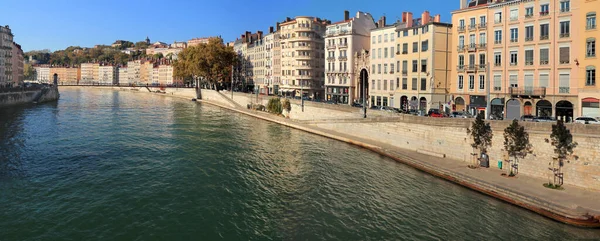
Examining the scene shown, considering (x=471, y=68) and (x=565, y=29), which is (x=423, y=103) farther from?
(x=565, y=29)

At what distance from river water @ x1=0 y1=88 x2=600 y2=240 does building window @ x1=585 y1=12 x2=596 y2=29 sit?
18.1 metres

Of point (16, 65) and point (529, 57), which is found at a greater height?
point (16, 65)

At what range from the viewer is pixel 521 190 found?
23.2 meters

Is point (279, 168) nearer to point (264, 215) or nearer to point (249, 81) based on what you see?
point (264, 215)

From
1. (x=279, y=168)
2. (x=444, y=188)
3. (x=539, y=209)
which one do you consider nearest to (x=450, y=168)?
(x=444, y=188)

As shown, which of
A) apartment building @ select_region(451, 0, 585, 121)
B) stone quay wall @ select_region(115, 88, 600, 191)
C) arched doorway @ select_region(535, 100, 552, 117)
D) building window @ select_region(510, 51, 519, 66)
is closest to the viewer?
stone quay wall @ select_region(115, 88, 600, 191)

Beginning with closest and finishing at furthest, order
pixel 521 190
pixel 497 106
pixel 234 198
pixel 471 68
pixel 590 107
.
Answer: pixel 521 190 < pixel 234 198 < pixel 590 107 < pixel 497 106 < pixel 471 68

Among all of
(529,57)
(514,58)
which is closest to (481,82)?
(514,58)

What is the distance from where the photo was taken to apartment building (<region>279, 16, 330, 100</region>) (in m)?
83.8

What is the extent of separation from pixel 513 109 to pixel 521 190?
20.0 meters

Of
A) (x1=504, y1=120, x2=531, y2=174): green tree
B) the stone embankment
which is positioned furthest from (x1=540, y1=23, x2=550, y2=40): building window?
the stone embankment

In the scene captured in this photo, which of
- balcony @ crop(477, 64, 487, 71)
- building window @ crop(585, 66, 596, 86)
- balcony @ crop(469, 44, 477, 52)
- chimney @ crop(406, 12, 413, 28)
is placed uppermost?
chimney @ crop(406, 12, 413, 28)

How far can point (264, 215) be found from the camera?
851 inches

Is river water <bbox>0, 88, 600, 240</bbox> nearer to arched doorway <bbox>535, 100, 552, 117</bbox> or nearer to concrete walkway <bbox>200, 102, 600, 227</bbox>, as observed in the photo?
concrete walkway <bbox>200, 102, 600, 227</bbox>
